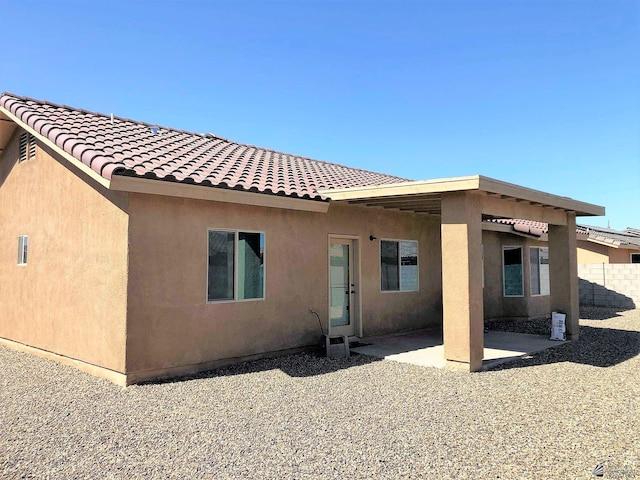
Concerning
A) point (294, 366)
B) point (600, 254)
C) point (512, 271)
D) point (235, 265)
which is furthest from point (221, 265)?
point (600, 254)

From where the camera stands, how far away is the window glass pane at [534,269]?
16.0m

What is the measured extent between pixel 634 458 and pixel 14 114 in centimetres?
1250

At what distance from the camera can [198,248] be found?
26.3ft

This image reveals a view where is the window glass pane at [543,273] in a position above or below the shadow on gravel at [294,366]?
above

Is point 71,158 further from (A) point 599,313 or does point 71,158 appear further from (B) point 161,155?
(A) point 599,313

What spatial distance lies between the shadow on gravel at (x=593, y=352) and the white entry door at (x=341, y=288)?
3793 mm

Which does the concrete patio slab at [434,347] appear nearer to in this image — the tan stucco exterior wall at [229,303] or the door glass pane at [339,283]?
the tan stucco exterior wall at [229,303]

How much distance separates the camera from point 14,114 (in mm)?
9898

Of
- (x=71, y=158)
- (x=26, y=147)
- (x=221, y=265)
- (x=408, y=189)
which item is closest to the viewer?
(x=71, y=158)

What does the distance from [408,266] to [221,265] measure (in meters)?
6.23

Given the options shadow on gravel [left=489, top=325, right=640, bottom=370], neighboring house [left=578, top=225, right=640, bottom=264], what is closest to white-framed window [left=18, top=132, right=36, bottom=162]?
shadow on gravel [left=489, top=325, right=640, bottom=370]

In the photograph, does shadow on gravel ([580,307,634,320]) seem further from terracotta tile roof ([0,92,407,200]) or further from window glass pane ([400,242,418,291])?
terracotta tile roof ([0,92,407,200])

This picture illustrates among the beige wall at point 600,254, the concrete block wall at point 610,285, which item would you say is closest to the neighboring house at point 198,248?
the concrete block wall at point 610,285

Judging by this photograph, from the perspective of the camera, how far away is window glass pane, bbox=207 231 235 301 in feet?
27.1
